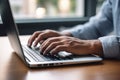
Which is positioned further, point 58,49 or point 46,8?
point 46,8

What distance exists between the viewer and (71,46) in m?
1.02

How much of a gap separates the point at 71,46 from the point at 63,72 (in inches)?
6.3

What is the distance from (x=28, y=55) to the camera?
1.03 meters

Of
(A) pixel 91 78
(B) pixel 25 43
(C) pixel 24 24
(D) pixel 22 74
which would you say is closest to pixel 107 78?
(A) pixel 91 78

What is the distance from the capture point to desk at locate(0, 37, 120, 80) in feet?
2.76

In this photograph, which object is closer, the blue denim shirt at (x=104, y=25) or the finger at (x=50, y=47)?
the finger at (x=50, y=47)

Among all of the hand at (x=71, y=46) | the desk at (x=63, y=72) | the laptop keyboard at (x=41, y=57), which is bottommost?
the desk at (x=63, y=72)

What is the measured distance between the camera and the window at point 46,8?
1.95 meters

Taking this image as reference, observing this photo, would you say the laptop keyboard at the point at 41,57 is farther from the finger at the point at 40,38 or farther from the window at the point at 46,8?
the window at the point at 46,8

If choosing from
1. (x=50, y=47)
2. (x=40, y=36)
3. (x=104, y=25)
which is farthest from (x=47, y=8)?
(x=50, y=47)

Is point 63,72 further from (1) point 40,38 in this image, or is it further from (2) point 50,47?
(1) point 40,38

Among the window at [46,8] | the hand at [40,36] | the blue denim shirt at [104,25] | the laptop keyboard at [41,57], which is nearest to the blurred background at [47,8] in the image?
the window at [46,8]

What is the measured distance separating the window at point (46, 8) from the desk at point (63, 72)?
963mm

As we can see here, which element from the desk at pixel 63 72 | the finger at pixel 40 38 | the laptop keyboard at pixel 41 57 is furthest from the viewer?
the finger at pixel 40 38
